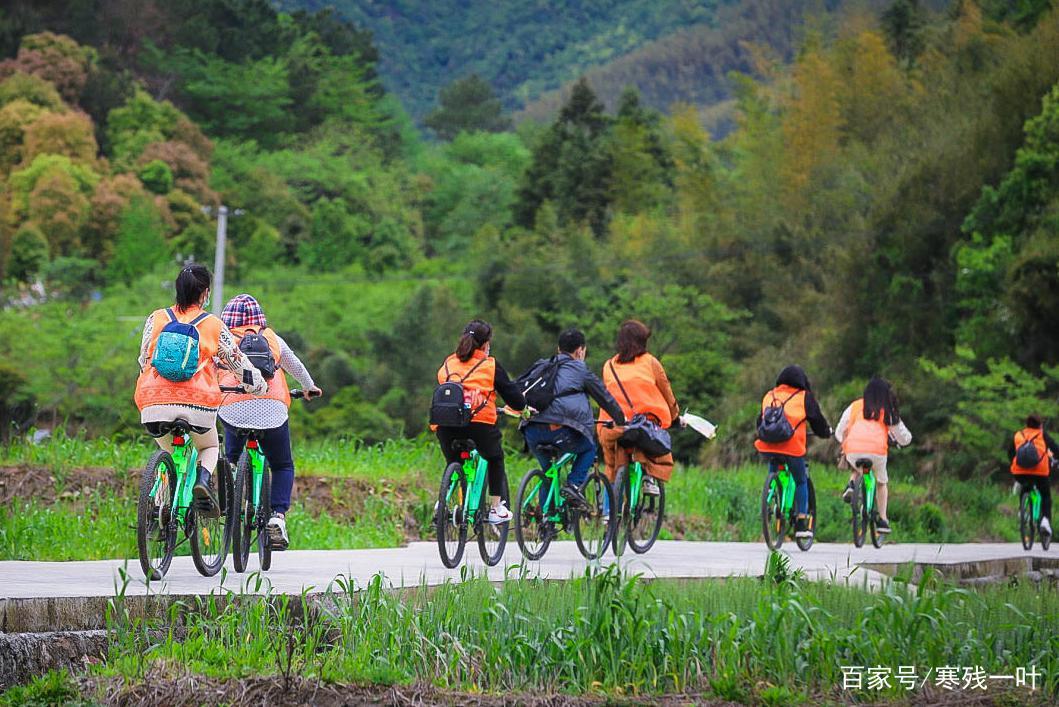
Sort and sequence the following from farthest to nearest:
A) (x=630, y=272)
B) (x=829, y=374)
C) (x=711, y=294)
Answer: (x=630, y=272) < (x=711, y=294) < (x=829, y=374)

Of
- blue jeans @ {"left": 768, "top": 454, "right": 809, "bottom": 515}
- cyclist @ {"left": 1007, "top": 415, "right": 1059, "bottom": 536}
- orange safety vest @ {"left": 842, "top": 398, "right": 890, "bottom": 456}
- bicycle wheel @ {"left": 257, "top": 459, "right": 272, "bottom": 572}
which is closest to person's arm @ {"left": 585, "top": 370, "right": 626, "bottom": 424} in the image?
blue jeans @ {"left": 768, "top": 454, "right": 809, "bottom": 515}

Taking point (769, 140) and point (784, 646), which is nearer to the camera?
point (784, 646)

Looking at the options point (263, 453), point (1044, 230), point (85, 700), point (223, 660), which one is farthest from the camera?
point (1044, 230)

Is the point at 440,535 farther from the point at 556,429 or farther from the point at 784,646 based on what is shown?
the point at 784,646

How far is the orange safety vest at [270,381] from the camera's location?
407 inches

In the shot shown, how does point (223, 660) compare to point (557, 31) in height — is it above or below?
below

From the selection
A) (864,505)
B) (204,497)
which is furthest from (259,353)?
(864,505)

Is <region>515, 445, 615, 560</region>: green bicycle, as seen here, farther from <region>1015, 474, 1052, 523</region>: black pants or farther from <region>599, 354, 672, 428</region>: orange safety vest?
<region>1015, 474, 1052, 523</region>: black pants

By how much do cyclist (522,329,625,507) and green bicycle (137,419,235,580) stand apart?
3.48m

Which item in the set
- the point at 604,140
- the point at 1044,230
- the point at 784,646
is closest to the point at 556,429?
the point at 784,646

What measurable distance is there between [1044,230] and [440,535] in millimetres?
26690

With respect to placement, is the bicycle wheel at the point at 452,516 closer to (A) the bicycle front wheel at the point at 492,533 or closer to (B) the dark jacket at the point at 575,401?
(A) the bicycle front wheel at the point at 492,533

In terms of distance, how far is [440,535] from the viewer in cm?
1155

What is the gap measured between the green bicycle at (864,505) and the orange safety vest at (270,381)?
8313 millimetres
